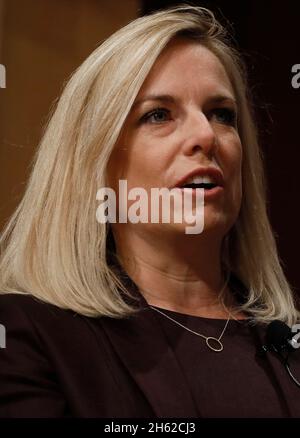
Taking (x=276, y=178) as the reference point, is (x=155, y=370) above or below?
below

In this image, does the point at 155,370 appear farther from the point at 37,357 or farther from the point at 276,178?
the point at 276,178

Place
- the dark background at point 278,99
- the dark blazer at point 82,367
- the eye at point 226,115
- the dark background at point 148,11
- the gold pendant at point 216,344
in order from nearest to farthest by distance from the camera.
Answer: the dark blazer at point 82,367 < the gold pendant at point 216,344 < the eye at point 226,115 < the dark background at point 148,11 < the dark background at point 278,99

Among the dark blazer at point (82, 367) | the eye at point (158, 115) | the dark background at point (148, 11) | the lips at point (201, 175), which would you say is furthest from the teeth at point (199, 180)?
the dark background at point (148, 11)

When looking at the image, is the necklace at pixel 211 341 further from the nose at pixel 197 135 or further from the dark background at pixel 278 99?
the dark background at pixel 278 99

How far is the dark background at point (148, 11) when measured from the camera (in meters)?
1.36

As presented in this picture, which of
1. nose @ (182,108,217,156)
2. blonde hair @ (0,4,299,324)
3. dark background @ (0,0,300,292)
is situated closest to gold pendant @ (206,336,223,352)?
blonde hair @ (0,4,299,324)

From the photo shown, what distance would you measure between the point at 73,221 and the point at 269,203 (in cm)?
64

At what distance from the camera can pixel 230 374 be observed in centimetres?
89

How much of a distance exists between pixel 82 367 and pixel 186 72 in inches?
18.2

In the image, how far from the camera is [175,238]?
0.98m

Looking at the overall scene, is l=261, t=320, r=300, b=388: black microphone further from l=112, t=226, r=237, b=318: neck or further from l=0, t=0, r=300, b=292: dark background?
l=0, t=0, r=300, b=292: dark background

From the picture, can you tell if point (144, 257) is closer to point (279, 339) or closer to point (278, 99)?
point (279, 339)

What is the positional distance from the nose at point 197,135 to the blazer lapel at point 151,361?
0.75 feet

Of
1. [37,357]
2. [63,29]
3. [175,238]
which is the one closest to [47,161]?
[175,238]
